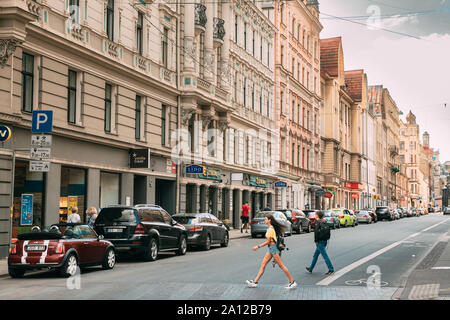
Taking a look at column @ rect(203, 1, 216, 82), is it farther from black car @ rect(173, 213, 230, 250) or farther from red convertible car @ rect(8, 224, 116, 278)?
red convertible car @ rect(8, 224, 116, 278)

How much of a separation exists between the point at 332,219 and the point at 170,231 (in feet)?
87.9

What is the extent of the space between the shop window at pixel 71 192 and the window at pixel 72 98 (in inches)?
79.5

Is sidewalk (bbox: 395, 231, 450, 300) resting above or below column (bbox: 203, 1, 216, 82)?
below

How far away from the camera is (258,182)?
4559 centimetres

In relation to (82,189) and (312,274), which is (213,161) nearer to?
(82,189)

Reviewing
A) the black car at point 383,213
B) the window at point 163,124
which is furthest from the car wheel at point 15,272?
the black car at point 383,213

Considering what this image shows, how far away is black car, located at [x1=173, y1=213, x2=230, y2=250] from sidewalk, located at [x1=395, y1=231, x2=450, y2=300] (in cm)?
Result: 881

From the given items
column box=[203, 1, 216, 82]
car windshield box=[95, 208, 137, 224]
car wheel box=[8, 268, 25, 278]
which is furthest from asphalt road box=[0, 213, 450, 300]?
column box=[203, 1, 216, 82]

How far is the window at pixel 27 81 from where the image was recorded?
20.6 meters

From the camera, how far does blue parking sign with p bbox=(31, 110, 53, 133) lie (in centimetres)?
1722

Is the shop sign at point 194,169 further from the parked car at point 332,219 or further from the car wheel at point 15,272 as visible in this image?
the car wheel at point 15,272

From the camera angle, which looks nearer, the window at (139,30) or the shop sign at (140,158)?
the shop sign at (140,158)

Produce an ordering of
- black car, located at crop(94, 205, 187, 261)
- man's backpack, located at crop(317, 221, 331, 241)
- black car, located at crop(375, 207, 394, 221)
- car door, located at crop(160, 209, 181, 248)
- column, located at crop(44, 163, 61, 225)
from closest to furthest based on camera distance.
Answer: man's backpack, located at crop(317, 221, 331, 241) < black car, located at crop(94, 205, 187, 261) < car door, located at crop(160, 209, 181, 248) < column, located at crop(44, 163, 61, 225) < black car, located at crop(375, 207, 394, 221)
